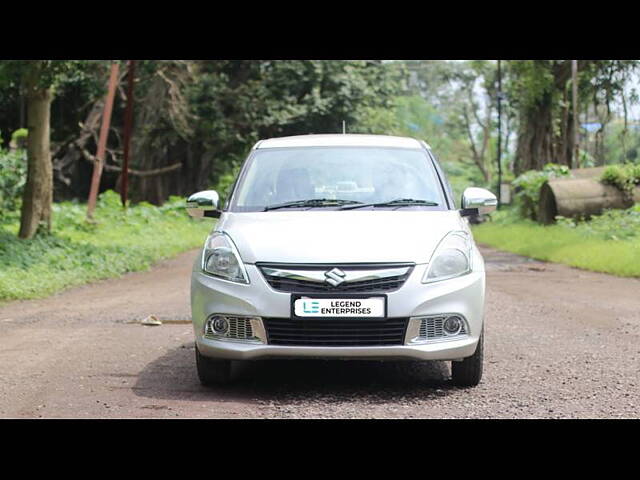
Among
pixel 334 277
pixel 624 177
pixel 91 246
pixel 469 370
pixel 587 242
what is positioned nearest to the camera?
pixel 334 277

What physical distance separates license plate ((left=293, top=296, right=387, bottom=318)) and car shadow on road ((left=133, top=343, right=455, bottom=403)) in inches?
20.8

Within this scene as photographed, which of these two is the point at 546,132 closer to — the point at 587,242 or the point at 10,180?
the point at 587,242

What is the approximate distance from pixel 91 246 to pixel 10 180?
26.4 feet

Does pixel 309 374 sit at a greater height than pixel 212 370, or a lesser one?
lesser

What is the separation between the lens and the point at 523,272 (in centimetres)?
1681

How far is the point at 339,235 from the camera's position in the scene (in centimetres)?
639

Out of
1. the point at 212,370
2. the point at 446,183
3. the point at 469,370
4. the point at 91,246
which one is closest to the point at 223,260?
the point at 212,370

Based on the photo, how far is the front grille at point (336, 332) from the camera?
6.18 meters

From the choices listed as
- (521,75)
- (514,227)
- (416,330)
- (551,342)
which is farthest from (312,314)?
(521,75)

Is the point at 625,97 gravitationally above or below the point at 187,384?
above

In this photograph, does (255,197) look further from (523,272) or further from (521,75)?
(521,75)

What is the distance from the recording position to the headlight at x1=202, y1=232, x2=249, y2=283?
6336 millimetres

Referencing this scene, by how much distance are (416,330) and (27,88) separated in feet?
45.7

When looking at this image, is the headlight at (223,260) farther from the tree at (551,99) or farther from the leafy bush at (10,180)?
the tree at (551,99)
